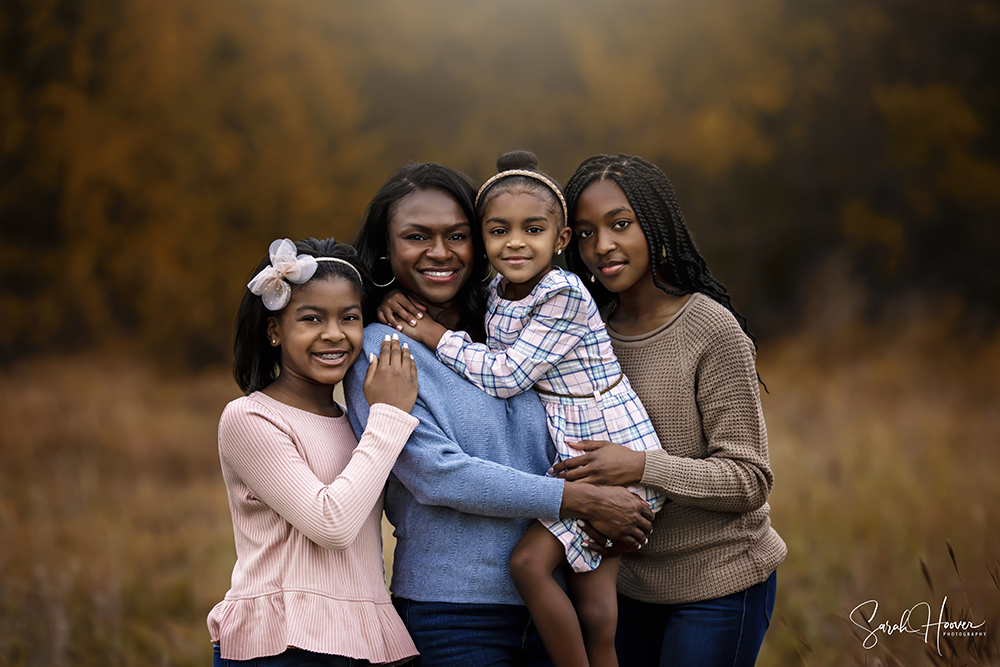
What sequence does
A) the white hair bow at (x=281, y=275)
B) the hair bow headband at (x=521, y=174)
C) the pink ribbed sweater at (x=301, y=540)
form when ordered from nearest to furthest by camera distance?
the pink ribbed sweater at (x=301, y=540), the white hair bow at (x=281, y=275), the hair bow headband at (x=521, y=174)

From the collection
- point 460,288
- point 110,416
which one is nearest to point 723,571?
point 460,288

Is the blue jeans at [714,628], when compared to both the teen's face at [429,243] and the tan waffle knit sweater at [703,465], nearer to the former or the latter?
the tan waffle knit sweater at [703,465]

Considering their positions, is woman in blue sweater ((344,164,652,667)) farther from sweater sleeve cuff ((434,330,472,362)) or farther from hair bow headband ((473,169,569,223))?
hair bow headband ((473,169,569,223))

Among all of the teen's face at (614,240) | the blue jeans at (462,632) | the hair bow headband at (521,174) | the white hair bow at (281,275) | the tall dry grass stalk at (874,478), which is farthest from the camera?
the tall dry grass stalk at (874,478)

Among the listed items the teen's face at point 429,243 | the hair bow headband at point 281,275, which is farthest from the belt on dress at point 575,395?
the hair bow headband at point 281,275

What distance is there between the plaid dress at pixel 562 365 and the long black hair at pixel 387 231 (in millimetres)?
125

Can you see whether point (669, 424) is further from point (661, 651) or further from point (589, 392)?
point (661, 651)

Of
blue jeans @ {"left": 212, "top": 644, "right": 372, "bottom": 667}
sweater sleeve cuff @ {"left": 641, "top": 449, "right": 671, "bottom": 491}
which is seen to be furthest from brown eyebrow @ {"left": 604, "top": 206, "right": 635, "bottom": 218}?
blue jeans @ {"left": 212, "top": 644, "right": 372, "bottom": 667}

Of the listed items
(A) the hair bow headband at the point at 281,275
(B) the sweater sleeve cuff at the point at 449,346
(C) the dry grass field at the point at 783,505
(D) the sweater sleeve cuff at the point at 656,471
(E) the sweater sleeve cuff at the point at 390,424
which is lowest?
(C) the dry grass field at the point at 783,505

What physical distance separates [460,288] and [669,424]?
749 mm

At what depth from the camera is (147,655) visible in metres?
4.29

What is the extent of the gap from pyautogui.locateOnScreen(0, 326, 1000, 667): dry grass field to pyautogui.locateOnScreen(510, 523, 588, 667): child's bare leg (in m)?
2.32

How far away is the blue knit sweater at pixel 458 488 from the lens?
76.5 inches

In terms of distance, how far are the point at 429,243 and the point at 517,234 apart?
272 millimetres
